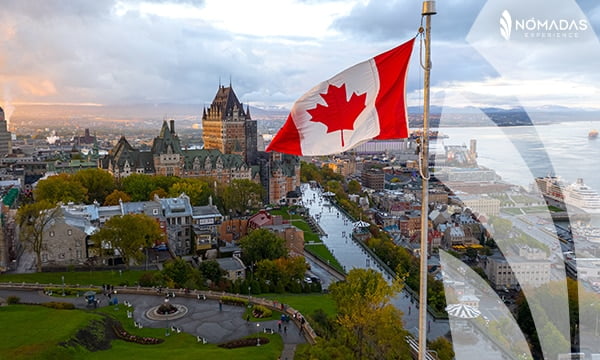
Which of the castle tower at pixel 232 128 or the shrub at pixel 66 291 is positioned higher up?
the castle tower at pixel 232 128

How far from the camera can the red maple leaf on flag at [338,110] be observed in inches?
249

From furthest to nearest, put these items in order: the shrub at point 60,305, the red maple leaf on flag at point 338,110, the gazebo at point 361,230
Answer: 1. the gazebo at point 361,230
2. the shrub at point 60,305
3. the red maple leaf on flag at point 338,110

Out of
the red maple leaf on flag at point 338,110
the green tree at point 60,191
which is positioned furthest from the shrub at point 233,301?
the green tree at point 60,191

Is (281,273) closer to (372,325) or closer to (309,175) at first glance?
(372,325)

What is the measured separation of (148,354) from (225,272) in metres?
11.5

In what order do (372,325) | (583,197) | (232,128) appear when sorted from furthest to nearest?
(232,128), (583,197), (372,325)

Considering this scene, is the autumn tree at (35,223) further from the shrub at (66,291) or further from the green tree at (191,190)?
the green tree at (191,190)

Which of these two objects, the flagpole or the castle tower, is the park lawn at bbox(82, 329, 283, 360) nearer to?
the flagpole

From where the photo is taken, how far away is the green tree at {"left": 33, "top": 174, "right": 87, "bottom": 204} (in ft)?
117

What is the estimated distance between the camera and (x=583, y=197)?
5031 centimetres

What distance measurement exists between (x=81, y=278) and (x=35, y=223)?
162 inches

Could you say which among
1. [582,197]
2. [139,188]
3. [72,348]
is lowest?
[72,348]

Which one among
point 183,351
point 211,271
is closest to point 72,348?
point 183,351

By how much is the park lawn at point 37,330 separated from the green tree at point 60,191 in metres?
18.9
